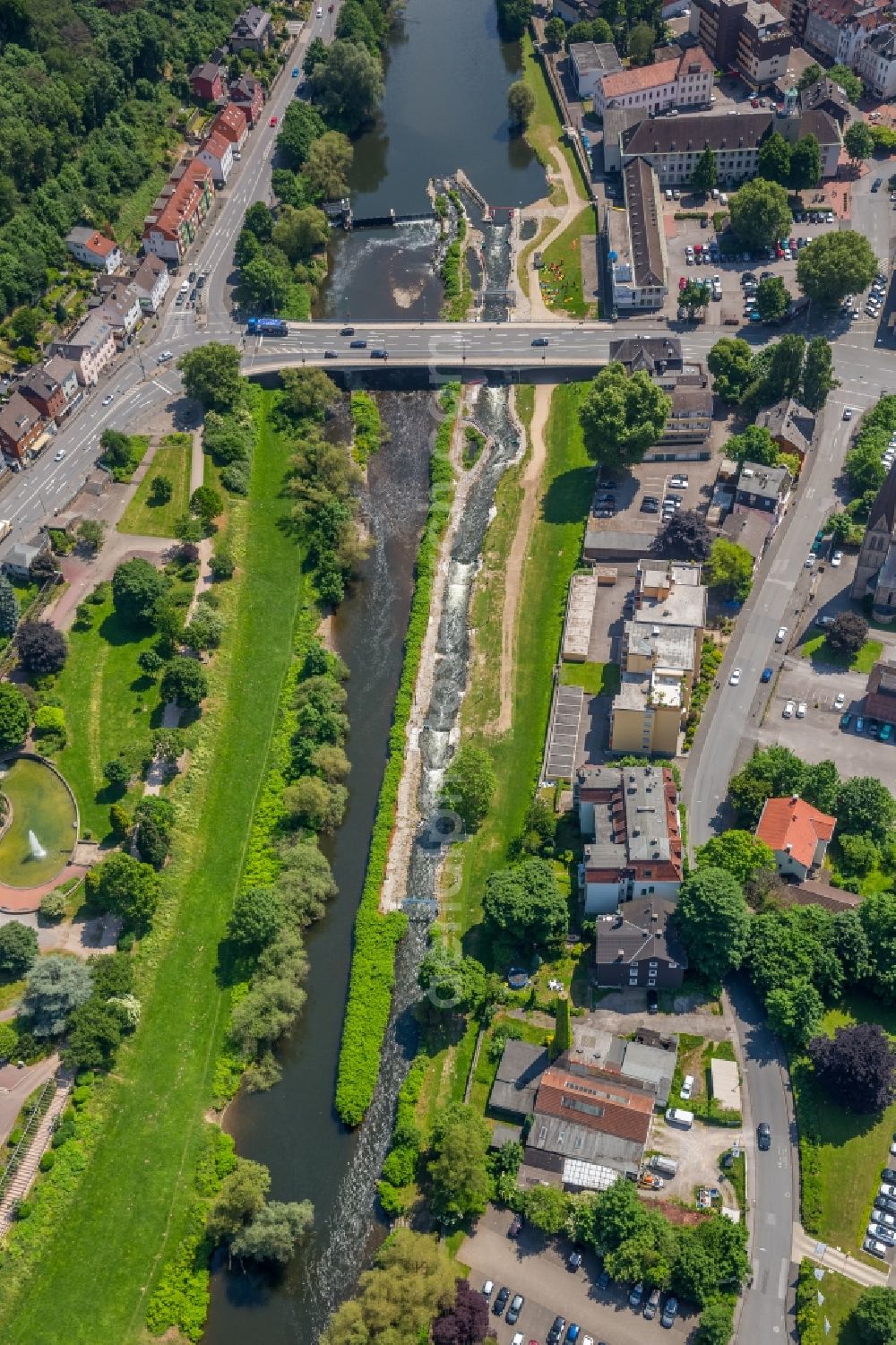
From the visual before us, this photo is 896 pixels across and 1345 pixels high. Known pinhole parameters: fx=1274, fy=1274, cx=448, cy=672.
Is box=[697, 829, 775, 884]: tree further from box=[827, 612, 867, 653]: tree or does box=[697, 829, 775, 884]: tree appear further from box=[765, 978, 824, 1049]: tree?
box=[827, 612, 867, 653]: tree

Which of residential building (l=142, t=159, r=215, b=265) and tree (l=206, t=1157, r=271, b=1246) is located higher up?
residential building (l=142, t=159, r=215, b=265)

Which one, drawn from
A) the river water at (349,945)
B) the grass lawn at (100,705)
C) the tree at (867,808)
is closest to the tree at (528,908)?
the river water at (349,945)

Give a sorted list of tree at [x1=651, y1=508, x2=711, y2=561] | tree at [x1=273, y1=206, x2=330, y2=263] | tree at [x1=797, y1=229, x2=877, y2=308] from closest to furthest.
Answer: tree at [x1=651, y1=508, x2=711, y2=561] < tree at [x1=797, y1=229, x2=877, y2=308] < tree at [x1=273, y1=206, x2=330, y2=263]

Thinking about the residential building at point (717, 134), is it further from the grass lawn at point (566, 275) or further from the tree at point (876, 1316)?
the tree at point (876, 1316)

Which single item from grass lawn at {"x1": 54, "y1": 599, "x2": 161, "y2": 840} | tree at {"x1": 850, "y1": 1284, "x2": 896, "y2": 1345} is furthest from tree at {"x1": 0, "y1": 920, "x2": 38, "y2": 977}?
tree at {"x1": 850, "y1": 1284, "x2": 896, "y2": 1345}

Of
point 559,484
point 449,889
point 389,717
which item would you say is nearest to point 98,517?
point 389,717

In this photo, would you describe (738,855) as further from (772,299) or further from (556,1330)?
(772,299)

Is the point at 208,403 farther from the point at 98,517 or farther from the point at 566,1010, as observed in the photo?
the point at 566,1010

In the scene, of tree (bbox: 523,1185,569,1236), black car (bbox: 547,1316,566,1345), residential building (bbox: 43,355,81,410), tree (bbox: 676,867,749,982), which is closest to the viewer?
black car (bbox: 547,1316,566,1345)
